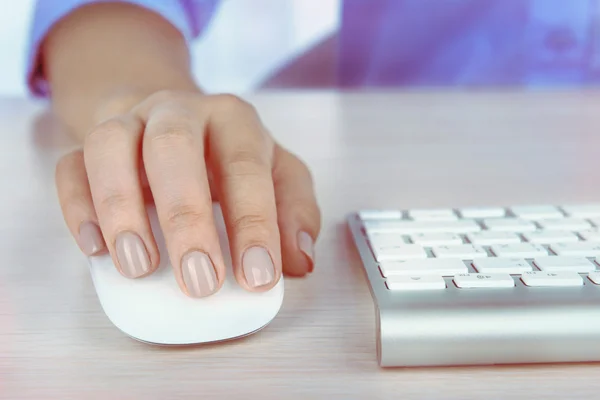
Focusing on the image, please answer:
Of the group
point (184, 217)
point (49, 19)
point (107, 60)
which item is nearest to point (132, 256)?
point (184, 217)

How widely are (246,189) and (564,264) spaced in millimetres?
167

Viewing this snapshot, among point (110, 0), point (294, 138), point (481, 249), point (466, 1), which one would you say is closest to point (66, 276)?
point (481, 249)

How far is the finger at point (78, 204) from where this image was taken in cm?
36

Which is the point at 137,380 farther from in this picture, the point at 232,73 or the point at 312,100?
the point at 232,73

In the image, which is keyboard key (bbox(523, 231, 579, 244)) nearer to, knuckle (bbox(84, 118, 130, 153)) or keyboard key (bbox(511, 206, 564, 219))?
keyboard key (bbox(511, 206, 564, 219))

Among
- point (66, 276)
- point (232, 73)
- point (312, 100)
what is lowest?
point (232, 73)

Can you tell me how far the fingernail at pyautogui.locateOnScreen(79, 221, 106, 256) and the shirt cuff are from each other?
490 mm

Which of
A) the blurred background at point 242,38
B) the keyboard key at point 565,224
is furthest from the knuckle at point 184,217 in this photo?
the blurred background at point 242,38

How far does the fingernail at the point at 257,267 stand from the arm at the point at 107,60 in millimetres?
243

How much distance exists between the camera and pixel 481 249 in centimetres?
35

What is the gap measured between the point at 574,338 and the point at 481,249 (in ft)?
0.25

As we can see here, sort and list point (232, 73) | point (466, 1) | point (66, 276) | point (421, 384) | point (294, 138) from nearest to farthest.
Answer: point (421, 384) → point (66, 276) → point (294, 138) → point (466, 1) → point (232, 73)

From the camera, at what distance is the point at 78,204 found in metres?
0.38

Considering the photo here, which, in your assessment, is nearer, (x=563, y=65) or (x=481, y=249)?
(x=481, y=249)
